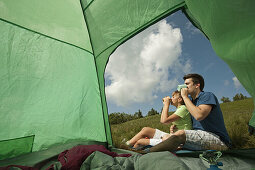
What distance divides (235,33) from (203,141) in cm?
90

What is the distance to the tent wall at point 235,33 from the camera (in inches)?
22.8

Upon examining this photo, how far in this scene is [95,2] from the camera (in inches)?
67.4

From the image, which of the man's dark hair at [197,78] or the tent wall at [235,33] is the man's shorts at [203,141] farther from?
the tent wall at [235,33]

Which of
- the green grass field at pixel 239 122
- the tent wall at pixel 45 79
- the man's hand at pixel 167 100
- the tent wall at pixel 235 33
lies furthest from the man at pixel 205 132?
the tent wall at pixel 45 79

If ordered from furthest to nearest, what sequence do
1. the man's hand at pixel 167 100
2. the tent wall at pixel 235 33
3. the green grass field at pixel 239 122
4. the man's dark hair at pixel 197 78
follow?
1. the man's hand at pixel 167 100
2. the man's dark hair at pixel 197 78
3. the green grass field at pixel 239 122
4. the tent wall at pixel 235 33

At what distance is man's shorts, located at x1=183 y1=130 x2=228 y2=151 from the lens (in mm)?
1223

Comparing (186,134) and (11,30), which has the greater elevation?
(11,30)

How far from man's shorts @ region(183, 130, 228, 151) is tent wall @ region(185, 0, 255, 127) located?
2.12 feet

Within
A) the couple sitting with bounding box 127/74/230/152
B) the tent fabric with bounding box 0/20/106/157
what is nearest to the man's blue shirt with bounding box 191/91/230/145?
the couple sitting with bounding box 127/74/230/152

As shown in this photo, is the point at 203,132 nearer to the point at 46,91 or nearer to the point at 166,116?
the point at 166,116

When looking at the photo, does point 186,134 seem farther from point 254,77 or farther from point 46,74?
point 46,74

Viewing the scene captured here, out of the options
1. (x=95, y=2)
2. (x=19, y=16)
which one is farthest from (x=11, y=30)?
(x=95, y=2)

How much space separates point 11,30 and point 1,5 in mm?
217

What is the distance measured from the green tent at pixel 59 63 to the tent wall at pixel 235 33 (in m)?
0.64
